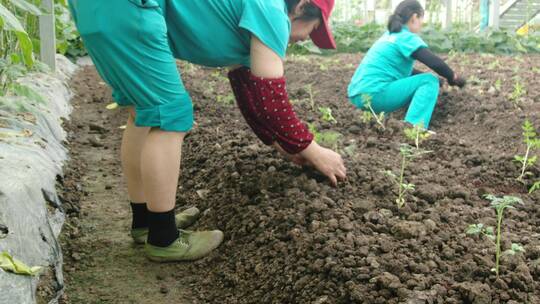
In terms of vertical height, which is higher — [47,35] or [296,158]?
[296,158]

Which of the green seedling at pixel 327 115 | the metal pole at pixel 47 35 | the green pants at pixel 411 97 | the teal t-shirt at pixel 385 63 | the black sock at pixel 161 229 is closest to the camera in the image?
the black sock at pixel 161 229

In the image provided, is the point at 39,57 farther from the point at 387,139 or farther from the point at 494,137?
the point at 494,137

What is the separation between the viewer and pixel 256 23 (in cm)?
214

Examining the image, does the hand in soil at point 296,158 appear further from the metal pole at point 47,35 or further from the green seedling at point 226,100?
the metal pole at point 47,35

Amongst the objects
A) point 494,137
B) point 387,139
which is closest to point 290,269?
point 387,139

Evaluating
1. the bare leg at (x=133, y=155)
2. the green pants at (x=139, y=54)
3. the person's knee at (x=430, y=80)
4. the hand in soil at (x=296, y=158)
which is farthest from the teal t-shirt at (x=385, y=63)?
the green pants at (x=139, y=54)

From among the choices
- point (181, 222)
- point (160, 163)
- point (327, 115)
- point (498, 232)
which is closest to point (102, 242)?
point (181, 222)

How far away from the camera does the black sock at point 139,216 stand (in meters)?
2.53

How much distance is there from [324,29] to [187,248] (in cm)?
98

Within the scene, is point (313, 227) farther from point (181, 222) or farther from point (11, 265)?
point (11, 265)

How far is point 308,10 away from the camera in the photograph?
92.7 inches

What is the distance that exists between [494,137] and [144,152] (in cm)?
277

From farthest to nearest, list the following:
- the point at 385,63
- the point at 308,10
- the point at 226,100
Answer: the point at 385,63 < the point at 226,100 < the point at 308,10

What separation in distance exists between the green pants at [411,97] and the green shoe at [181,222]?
224cm
